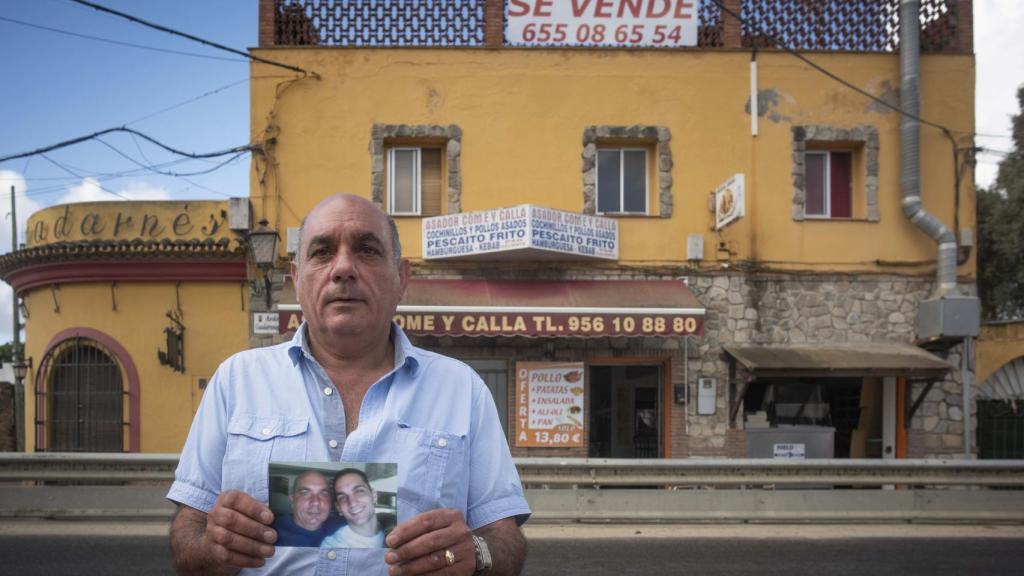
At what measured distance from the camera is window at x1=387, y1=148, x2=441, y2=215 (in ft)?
42.3

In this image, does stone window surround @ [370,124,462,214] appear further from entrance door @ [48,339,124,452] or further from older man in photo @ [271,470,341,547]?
older man in photo @ [271,470,341,547]

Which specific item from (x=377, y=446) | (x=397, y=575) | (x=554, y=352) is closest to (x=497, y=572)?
(x=397, y=575)

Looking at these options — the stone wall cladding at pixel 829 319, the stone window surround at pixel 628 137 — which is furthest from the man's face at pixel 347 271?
the stone wall cladding at pixel 829 319

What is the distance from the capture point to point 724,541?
8102mm

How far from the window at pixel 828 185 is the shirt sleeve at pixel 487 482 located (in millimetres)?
12134

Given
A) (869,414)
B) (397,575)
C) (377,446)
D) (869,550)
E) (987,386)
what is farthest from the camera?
(987,386)

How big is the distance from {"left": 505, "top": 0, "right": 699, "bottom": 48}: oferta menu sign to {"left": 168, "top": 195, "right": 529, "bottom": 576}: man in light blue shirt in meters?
11.4

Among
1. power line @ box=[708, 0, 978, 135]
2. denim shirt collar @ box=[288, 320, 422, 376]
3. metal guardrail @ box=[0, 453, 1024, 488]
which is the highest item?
power line @ box=[708, 0, 978, 135]

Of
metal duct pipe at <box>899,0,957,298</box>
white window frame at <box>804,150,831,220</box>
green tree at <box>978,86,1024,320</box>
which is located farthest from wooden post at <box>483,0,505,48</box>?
green tree at <box>978,86,1024,320</box>

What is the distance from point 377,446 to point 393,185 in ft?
36.7

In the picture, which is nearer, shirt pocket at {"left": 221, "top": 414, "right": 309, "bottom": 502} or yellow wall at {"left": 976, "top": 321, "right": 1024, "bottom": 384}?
shirt pocket at {"left": 221, "top": 414, "right": 309, "bottom": 502}

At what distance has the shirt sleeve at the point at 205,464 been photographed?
6.77 ft

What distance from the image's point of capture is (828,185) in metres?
13.2

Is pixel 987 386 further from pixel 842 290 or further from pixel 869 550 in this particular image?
pixel 869 550
